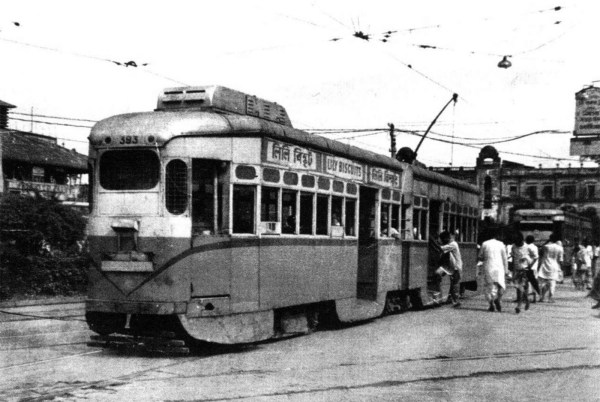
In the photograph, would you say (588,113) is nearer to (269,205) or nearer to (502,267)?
(502,267)

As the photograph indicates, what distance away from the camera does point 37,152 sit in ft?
131

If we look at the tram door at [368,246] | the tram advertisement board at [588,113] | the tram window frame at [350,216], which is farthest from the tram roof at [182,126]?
the tram advertisement board at [588,113]

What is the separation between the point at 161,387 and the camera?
7.65m

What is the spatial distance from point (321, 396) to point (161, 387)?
1507mm

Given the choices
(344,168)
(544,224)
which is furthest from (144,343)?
(544,224)

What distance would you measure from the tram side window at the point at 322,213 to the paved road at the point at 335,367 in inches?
62.4

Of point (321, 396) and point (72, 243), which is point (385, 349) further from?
point (72, 243)

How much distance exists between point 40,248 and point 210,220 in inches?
422

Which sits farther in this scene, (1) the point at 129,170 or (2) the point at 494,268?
(2) the point at 494,268

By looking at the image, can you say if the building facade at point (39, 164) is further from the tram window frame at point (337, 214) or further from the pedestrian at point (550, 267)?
the tram window frame at point (337, 214)

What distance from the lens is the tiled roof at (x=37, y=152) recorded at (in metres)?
37.8

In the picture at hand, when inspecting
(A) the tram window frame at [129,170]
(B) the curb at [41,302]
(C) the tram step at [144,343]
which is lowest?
(B) the curb at [41,302]

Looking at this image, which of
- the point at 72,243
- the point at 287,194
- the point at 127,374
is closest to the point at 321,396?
the point at 127,374

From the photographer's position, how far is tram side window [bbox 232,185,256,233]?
10242 millimetres
